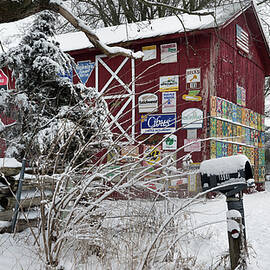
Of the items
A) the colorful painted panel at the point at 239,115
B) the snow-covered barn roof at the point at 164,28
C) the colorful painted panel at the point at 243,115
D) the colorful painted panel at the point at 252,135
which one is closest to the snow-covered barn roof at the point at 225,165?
the snow-covered barn roof at the point at 164,28

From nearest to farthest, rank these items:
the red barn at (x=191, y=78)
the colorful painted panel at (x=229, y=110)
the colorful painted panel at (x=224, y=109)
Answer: the red barn at (x=191, y=78) < the colorful painted panel at (x=224, y=109) < the colorful painted panel at (x=229, y=110)

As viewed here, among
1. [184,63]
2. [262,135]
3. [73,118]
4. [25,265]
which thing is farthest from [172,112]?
[25,265]

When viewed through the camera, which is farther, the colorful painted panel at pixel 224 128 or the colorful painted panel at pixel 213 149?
the colorful painted panel at pixel 224 128

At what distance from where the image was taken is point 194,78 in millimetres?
10867

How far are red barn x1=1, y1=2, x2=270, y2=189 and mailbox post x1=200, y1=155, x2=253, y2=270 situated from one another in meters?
5.93

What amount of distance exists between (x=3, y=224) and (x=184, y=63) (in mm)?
7732

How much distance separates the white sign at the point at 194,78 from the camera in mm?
10820

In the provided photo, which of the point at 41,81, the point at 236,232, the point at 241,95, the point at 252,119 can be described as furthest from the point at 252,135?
the point at 236,232

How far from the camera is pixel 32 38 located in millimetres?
8320

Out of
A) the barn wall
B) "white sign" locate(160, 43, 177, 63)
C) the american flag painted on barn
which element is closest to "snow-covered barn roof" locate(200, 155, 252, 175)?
the barn wall

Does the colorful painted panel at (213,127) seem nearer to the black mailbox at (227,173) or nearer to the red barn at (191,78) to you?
the red barn at (191,78)

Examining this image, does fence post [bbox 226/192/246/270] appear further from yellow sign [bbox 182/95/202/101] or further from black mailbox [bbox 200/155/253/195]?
yellow sign [bbox 182/95/202/101]

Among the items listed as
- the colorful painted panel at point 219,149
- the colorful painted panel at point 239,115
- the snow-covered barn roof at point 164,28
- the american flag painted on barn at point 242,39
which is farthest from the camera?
the american flag painted on barn at point 242,39

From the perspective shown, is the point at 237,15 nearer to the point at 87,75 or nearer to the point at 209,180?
the point at 87,75
